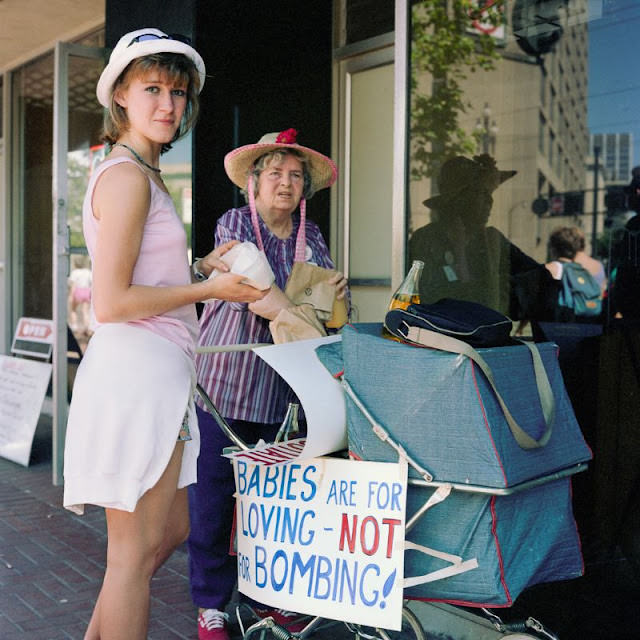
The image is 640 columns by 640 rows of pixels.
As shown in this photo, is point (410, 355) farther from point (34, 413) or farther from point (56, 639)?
point (34, 413)

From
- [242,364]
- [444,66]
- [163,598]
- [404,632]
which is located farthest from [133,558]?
[444,66]

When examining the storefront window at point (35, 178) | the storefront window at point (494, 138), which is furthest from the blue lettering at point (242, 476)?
the storefront window at point (35, 178)

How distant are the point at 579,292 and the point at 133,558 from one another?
2241mm

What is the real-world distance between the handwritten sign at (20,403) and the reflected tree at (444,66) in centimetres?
359

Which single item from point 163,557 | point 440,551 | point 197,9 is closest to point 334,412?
point 440,551

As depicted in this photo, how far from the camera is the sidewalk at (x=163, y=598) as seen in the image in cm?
352

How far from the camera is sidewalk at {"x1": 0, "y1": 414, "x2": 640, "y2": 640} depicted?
11.5 feet

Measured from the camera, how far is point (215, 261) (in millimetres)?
2514

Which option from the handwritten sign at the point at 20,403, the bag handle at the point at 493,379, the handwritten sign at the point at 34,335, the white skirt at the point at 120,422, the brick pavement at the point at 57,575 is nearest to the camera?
the bag handle at the point at 493,379

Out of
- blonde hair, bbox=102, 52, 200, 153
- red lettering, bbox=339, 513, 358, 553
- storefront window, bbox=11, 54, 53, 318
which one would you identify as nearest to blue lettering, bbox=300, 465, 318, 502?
red lettering, bbox=339, 513, 358, 553

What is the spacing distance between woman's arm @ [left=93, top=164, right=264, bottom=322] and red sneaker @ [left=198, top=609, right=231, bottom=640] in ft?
5.51

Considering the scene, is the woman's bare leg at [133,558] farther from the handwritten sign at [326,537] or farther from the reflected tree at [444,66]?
the reflected tree at [444,66]

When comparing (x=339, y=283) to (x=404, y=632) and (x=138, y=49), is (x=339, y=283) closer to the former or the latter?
(x=138, y=49)

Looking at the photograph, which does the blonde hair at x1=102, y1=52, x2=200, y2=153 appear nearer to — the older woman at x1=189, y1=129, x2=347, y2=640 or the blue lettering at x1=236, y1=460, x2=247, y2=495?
the older woman at x1=189, y1=129, x2=347, y2=640
